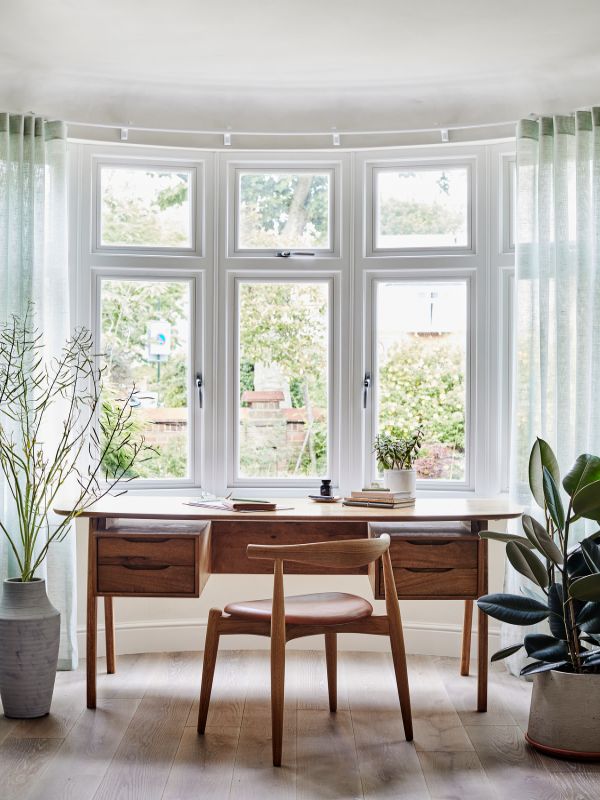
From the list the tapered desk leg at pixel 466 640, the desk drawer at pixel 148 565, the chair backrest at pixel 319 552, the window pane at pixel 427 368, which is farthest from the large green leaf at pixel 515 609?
the window pane at pixel 427 368

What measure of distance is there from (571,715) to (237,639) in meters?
1.74

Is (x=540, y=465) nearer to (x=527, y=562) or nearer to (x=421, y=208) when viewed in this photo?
(x=527, y=562)

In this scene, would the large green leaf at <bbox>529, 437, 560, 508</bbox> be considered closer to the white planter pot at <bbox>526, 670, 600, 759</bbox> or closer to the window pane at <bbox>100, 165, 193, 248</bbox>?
the white planter pot at <bbox>526, 670, 600, 759</bbox>

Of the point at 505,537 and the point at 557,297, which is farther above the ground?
the point at 557,297

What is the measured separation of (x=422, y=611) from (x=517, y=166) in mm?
2008

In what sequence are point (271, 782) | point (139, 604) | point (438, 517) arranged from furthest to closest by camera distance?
1. point (139, 604)
2. point (438, 517)
3. point (271, 782)

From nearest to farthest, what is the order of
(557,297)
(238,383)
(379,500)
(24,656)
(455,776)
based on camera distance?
1. (455,776)
2. (24,656)
3. (379,500)
4. (557,297)
5. (238,383)

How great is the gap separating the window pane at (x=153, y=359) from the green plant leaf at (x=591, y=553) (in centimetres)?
198

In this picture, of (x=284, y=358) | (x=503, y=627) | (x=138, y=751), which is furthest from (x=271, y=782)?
(x=284, y=358)

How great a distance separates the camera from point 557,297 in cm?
370

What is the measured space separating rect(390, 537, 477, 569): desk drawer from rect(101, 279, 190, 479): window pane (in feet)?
4.37

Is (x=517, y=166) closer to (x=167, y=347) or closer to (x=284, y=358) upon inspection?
(x=284, y=358)

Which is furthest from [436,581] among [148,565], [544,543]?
[148,565]

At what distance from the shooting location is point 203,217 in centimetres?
428
